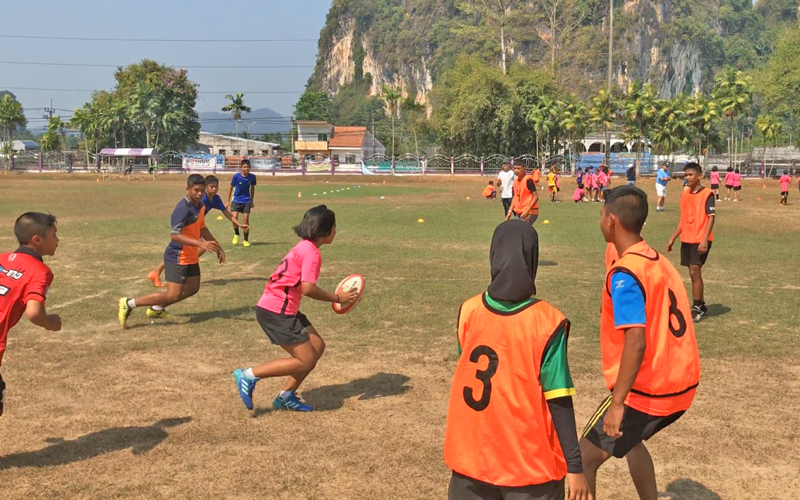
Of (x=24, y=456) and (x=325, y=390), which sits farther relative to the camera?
(x=325, y=390)

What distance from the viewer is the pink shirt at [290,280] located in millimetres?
6309

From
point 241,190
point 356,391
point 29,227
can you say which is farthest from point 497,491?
point 241,190

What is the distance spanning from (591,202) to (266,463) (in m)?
31.4

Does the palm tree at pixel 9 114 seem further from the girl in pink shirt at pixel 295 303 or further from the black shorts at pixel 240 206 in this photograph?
the girl in pink shirt at pixel 295 303

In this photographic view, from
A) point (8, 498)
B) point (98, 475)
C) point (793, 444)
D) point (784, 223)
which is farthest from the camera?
point (784, 223)

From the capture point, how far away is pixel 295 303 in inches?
255

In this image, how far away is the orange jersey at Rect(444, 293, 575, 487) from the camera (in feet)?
10.4

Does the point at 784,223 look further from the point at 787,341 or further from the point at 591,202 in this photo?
the point at 787,341

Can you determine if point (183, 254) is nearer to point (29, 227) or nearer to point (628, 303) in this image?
point (29, 227)

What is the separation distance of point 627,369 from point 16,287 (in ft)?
13.3

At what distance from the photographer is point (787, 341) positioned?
9078mm

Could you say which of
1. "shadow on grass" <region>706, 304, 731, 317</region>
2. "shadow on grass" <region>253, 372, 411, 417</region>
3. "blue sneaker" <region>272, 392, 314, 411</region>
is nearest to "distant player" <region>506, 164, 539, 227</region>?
"shadow on grass" <region>706, 304, 731, 317</region>

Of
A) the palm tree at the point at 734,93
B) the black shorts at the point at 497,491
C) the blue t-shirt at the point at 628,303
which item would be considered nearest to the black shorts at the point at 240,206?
the blue t-shirt at the point at 628,303

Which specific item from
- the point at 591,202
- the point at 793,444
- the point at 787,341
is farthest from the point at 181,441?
the point at 591,202
